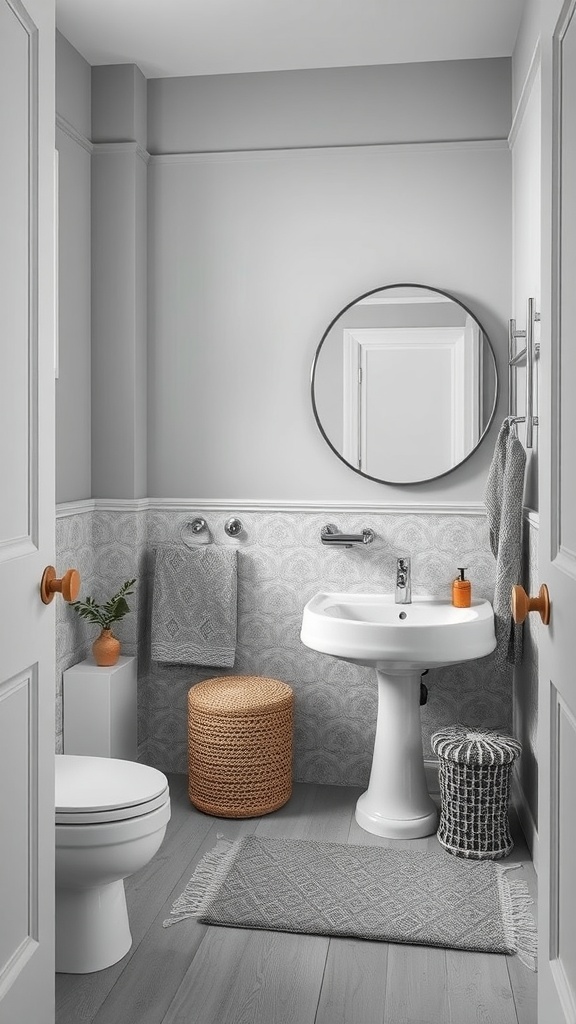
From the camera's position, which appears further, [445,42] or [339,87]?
[339,87]

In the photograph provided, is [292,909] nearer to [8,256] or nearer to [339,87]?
[8,256]

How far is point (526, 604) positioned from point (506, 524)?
1415mm

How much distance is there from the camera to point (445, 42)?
2.97 meters

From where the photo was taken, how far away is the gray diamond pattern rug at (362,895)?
2250 millimetres

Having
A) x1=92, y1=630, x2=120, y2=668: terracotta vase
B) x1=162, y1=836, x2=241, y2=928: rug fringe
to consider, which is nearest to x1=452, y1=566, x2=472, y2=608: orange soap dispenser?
x1=162, y1=836, x2=241, y2=928: rug fringe

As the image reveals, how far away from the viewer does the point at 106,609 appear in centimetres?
311

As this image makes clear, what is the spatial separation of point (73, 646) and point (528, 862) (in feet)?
5.43

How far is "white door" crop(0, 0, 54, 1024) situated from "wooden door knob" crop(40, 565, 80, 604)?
2 centimetres

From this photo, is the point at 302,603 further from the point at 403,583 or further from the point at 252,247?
the point at 252,247

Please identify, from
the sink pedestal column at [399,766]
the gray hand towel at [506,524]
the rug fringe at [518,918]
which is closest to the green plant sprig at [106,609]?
the sink pedestal column at [399,766]

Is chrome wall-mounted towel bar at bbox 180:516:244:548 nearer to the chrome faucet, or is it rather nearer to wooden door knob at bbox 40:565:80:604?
the chrome faucet

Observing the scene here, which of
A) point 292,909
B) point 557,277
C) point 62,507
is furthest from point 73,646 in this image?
point 557,277

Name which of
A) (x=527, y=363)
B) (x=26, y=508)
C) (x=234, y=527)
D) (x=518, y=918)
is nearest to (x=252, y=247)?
(x=234, y=527)

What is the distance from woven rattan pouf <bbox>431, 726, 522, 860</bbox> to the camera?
2.66 metres
